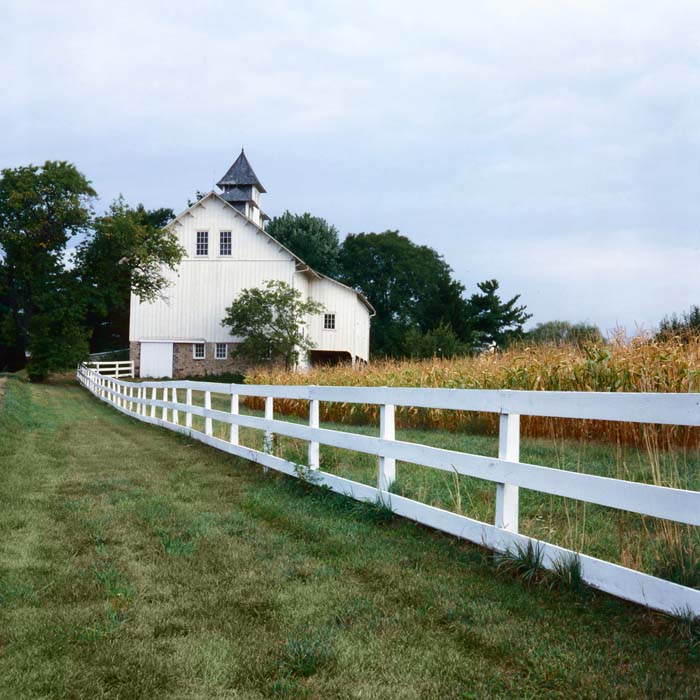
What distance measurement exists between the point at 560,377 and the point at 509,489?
6.72 metres

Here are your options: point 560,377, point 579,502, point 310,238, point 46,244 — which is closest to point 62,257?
point 46,244

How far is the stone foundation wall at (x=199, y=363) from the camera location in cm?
4288

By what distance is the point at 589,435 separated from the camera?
918cm

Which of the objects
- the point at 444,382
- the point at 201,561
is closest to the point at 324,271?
the point at 444,382

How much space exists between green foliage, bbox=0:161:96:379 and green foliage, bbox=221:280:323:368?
27.0 feet

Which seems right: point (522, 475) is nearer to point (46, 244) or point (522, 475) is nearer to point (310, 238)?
point (46, 244)

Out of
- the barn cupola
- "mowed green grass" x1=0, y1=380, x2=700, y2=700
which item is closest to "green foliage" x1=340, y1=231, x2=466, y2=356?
the barn cupola

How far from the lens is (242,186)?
182ft

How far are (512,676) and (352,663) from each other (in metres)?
0.67

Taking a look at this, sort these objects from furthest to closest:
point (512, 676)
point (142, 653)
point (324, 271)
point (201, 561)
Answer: point (324, 271) < point (201, 561) < point (142, 653) < point (512, 676)

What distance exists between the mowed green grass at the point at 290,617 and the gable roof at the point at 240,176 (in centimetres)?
5058

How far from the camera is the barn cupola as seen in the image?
178ft

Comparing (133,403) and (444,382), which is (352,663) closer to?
(444,382)

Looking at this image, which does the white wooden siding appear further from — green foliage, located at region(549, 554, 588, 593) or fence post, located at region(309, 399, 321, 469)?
green foliage, located at region(549, 554, 588, 593)
